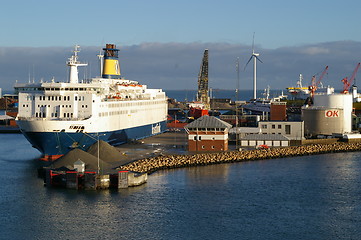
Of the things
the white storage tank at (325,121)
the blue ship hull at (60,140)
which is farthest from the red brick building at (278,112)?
the blue ship hull at (60,140)

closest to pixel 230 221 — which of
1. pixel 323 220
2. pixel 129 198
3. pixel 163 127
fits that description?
pixel 323 220

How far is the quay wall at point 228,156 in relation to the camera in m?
48.4

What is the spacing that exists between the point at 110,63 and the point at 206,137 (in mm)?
21009

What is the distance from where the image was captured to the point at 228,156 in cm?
5428

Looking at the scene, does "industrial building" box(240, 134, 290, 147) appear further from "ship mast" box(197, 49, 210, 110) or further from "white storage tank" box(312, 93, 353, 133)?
"ship mast" box(197, 49, 210, 110)

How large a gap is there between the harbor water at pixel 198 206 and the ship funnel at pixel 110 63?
81.5 ft

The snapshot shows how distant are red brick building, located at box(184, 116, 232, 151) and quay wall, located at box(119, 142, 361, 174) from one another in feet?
5.86

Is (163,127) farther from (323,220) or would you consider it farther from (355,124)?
(323,220)

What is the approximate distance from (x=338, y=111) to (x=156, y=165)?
3030 cm

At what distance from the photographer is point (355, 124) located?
79000 mm

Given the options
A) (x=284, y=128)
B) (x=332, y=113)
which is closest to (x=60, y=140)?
(x=284, y=128)

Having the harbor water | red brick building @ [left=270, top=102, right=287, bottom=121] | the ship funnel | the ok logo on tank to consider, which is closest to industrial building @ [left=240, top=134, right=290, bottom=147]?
the ok logo on tank

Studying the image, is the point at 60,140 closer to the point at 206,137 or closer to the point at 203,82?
the point at 206,137

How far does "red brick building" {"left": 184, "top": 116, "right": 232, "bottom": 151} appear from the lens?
5647cm
